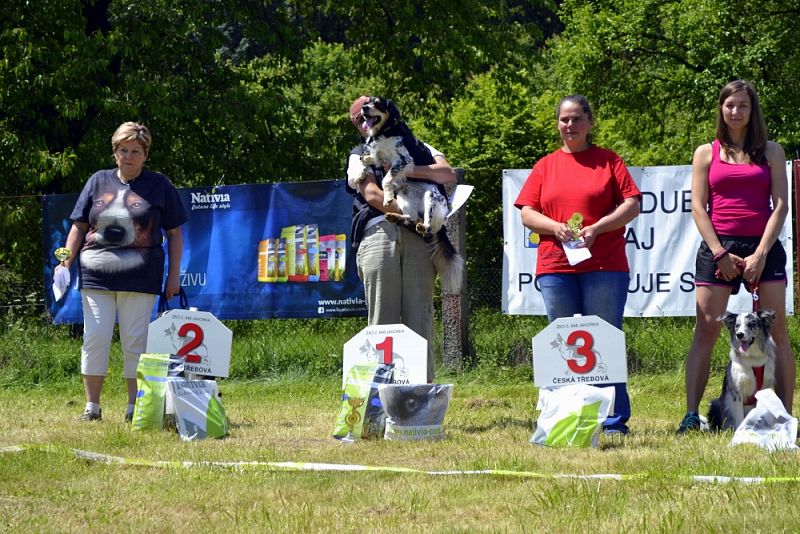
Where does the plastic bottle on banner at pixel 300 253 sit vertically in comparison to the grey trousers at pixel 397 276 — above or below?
above

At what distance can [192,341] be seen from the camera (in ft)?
21.3

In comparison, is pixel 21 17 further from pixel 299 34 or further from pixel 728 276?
pixel 728 276

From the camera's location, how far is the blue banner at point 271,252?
9156 millimetres

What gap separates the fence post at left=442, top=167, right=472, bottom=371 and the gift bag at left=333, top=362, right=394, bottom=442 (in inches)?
134

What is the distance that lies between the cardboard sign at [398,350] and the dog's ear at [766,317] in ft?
5.81

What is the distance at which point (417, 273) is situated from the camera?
605 cm

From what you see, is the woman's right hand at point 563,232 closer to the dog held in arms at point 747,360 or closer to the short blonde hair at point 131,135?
the dog held in arms at point 747,360

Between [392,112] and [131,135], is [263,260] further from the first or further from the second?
[392,112]

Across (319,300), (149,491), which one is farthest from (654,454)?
(319,300)

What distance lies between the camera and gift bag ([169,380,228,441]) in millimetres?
5914

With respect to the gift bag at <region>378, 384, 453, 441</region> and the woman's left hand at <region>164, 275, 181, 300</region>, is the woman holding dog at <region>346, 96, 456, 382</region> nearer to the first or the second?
the gift bag at <region>378, 384, 453, 441</region>

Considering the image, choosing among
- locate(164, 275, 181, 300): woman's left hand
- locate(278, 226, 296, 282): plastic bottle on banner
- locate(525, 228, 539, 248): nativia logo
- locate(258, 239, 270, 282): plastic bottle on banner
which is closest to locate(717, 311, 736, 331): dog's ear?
locate(525, 228, 539, 248): nativia logo

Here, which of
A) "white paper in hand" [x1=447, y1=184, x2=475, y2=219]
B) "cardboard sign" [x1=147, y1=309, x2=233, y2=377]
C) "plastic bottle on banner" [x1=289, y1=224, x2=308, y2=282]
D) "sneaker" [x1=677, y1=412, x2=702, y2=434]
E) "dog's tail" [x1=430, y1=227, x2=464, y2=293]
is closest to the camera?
"sneaker" [x1=677, y1=412, x2=702, y2=434]

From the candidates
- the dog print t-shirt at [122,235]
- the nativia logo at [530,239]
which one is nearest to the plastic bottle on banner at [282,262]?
the nativia logo at [530,239]
